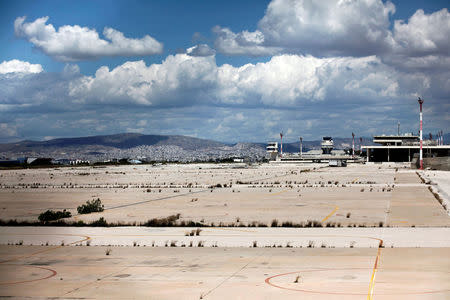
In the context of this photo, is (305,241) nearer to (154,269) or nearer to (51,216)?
(154,269)

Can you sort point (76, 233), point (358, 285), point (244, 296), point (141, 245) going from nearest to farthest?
point (244, 296) < point (358, 285) < point (141, 245) < point (76, 233)

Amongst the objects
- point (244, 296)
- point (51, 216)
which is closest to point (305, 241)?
point (244, 296)

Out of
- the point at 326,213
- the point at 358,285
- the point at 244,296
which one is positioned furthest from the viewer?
the point at 326,213

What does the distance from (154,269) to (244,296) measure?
4.58m

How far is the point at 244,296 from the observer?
13.5 meters

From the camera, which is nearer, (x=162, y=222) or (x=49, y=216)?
(x=162, y=222)

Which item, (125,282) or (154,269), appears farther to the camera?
(154,269)

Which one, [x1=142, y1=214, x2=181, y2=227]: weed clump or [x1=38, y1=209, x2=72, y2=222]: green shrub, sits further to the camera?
[x1=38, y1=209, x2=72, y2=222]: green shrub

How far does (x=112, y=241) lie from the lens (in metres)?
23.5

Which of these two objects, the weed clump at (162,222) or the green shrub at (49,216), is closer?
the weed clump at (162,222)

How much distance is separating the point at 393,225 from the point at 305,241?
752 cm

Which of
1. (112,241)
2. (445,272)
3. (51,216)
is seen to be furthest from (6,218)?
(445,272)

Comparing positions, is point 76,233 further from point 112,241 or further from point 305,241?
point 305,241

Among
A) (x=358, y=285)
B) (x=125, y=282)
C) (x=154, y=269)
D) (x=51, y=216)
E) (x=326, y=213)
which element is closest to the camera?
(x=358, y=285)
